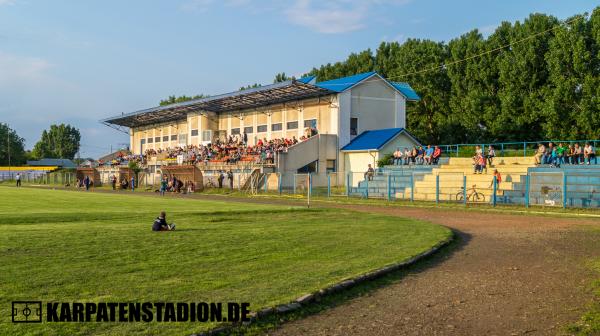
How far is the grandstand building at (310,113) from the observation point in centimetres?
5191

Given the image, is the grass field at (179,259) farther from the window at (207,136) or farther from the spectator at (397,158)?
the window at (207,136)

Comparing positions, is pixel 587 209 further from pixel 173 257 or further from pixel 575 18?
pixel 575 18

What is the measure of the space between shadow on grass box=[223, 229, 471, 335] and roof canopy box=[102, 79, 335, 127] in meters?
38.6

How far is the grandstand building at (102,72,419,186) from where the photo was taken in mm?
51906

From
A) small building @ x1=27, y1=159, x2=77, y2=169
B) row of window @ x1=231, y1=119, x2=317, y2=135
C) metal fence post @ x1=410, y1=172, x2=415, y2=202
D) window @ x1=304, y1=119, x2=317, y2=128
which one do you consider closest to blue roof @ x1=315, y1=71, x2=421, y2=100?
window @ x1=304, y1=119, x2=317, y2=128

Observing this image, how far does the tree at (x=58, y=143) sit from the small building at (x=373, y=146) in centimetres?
13088

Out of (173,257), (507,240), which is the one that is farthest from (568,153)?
(173,257)

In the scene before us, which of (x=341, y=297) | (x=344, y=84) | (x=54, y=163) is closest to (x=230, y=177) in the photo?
(x=344, y=84)

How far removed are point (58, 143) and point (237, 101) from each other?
119664 mm

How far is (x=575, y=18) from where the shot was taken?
165 ft

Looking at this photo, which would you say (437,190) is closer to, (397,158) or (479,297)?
(397,158)

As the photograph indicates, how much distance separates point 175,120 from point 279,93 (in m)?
26.3

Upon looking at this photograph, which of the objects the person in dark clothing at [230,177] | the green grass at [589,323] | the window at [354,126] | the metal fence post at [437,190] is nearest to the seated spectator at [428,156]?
the metal fence post at [437,190]

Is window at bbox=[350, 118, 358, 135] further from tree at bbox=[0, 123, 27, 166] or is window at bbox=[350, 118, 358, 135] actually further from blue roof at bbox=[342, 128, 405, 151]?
tree at bbox=[0, 123, 27, 166]
